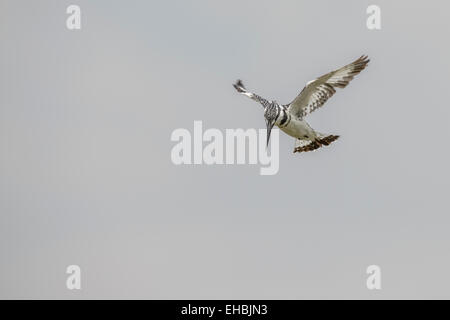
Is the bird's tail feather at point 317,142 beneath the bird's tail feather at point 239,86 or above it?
beneath

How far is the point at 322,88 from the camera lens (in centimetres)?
2472

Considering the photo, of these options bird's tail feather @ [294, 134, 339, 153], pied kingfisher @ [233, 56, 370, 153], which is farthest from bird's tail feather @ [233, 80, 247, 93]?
bird's tail feather @ [294, 134, 339, 153]

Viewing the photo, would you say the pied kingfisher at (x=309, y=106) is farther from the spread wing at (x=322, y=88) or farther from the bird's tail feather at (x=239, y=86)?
the bird's tail feather at (x=239, y=86)

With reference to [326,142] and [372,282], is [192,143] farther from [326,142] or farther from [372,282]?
[326,142]

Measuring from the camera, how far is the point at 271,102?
2467 centimetres

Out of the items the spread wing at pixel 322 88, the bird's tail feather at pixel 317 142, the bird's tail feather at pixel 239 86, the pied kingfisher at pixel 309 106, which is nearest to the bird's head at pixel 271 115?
the pied kingfisher at pixel 309 106

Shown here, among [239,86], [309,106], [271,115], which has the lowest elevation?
[271,115]

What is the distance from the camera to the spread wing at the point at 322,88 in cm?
2444

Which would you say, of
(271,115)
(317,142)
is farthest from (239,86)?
(271,115)

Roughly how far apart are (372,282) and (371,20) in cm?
737

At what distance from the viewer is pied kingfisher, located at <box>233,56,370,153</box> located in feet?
79.8

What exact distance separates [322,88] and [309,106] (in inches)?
19.6

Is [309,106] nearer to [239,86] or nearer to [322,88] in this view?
[322,88]
